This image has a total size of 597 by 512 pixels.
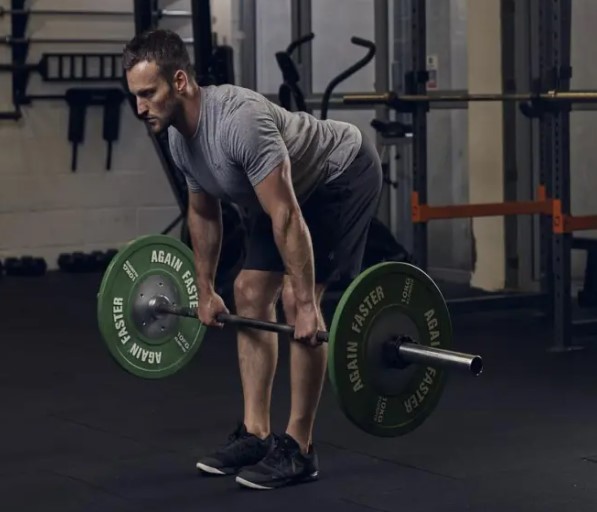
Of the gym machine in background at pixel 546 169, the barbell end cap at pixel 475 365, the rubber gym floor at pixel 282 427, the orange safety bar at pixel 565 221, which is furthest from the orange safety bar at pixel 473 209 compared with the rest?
the barbell end cap at pixel 475 365

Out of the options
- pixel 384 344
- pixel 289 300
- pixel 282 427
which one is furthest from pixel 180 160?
pixel 282 427

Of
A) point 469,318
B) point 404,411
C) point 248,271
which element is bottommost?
point 469,318

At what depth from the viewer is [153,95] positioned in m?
2.74

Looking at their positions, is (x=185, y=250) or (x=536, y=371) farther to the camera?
(x=536, y=371)

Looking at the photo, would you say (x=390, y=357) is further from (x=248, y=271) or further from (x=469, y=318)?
(x=469, y=318)

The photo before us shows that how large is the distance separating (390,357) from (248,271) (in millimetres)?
485

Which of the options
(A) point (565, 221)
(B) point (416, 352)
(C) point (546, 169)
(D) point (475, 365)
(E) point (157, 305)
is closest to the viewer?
(D) point (475, 365)

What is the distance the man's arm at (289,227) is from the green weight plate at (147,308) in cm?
56

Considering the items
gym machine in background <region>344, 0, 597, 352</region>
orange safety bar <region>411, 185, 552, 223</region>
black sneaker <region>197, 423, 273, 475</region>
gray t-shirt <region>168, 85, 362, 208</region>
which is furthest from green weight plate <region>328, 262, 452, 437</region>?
orange safety bar <region>411, 185, 552, 223</region>

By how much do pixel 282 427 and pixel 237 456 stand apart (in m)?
0.57

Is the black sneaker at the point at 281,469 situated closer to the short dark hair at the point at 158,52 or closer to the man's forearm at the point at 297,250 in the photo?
the man's forearm at the point at 297,250

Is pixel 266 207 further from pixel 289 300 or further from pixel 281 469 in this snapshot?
pixel 281 469

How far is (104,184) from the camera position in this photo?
309 inches

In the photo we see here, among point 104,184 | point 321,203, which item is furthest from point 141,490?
point 104,184
